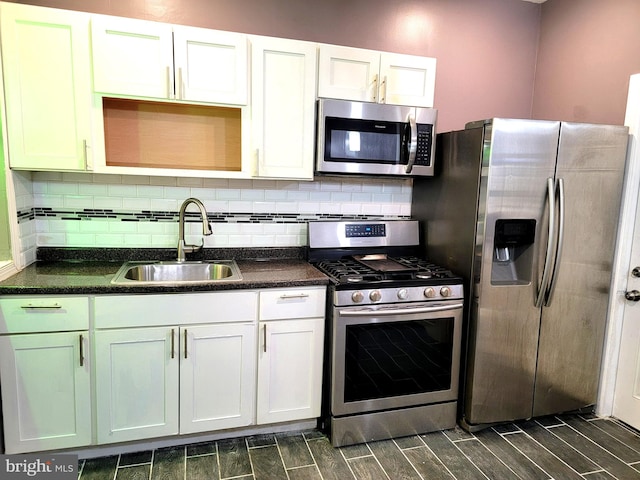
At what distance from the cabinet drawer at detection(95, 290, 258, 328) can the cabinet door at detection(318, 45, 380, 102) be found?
4.10ft

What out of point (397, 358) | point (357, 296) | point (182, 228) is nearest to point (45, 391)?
point (182, 228)

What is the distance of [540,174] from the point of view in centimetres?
234

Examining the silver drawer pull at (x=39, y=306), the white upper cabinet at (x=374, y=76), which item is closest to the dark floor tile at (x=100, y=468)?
the silver drawer pull at (x=39, y=306)

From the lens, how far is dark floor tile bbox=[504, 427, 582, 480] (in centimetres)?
215

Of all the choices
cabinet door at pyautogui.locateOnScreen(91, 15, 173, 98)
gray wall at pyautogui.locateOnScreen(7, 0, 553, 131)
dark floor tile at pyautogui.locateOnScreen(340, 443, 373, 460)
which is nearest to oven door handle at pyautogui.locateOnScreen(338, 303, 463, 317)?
dark floor tile at pyautogui.locateOnScreen(340, 443, 373, 460)

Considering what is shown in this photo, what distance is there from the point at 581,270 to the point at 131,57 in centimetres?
274

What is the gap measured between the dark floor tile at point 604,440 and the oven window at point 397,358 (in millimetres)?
875

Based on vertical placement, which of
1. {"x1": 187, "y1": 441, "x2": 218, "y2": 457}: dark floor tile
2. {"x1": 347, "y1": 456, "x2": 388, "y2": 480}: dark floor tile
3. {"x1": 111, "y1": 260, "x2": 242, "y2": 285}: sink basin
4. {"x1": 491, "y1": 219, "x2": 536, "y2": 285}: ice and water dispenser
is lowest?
{"x1": 347, "y1": 456, "x2": 388, "y2": 480}: dark floor tile

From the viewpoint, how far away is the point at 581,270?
252cm

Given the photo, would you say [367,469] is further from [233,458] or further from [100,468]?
[100,468]

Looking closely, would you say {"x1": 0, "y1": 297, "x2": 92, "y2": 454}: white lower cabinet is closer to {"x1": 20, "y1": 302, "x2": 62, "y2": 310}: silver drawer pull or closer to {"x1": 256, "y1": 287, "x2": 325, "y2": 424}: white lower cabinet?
{"x1": 20, "y1": 302, "x2": 62, "y2": 310}: silver drawer pull

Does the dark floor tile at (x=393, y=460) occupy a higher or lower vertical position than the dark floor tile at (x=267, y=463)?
lower

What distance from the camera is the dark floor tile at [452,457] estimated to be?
84.0 inches

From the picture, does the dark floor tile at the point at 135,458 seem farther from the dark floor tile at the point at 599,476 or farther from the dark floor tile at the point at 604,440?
the dark floor tile at the point at 604,440
